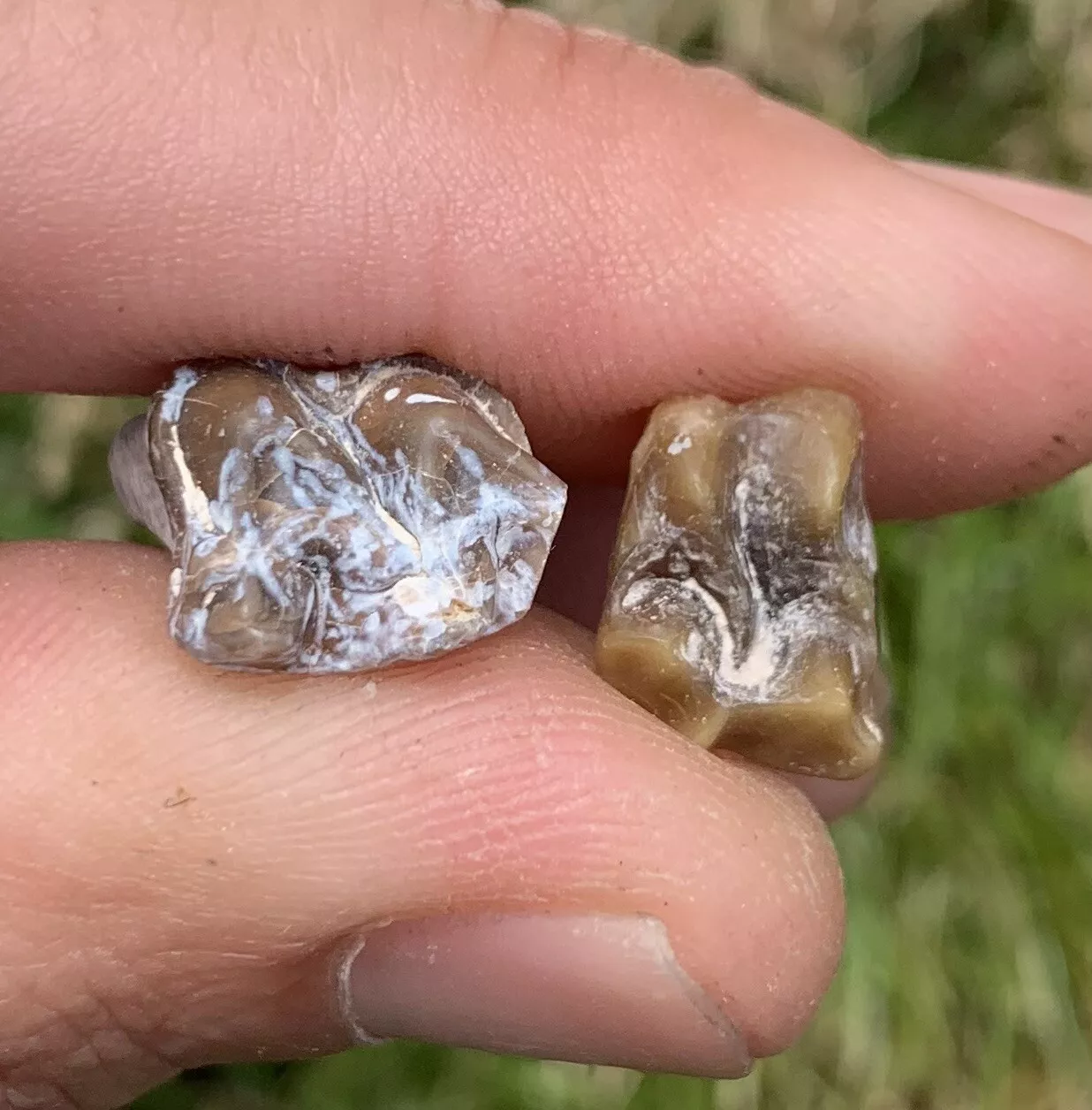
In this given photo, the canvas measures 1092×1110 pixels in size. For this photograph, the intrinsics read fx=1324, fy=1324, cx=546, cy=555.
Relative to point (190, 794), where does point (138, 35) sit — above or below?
above

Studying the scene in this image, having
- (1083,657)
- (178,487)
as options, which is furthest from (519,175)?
(1083,657)

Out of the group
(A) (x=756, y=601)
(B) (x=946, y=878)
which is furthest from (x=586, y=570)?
(B) (x=946, y=878)

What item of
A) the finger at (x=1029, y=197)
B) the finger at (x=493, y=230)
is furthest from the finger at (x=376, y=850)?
the finger at (x=1029, y=197)

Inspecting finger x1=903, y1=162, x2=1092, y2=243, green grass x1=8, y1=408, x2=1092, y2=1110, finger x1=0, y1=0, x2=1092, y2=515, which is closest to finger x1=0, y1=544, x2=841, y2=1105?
finger x1=0, y1=0, x2=1092, y2=515

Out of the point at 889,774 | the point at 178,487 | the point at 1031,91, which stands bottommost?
the point at 889,774

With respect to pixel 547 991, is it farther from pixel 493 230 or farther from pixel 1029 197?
pixel 1029 197

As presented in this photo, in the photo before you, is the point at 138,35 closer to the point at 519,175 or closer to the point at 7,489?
the point at 519,175
